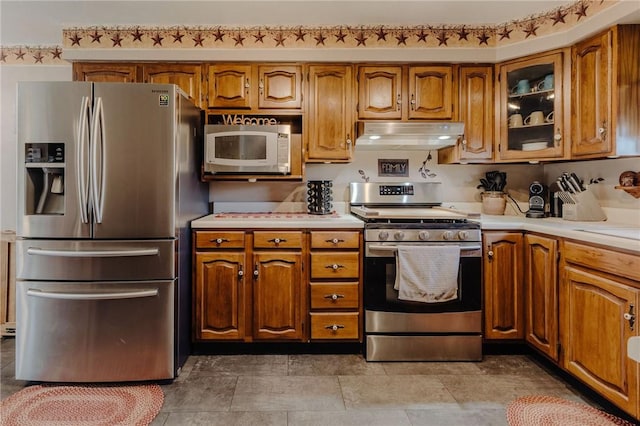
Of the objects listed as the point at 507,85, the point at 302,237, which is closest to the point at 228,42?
the point at 302,237

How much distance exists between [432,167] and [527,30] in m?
1.16

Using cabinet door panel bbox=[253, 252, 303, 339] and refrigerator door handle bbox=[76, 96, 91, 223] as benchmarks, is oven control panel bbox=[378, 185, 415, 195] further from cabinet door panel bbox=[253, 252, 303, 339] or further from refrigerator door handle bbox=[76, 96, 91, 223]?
refrigerator door handle bbox=[76, 96, 91, 223]

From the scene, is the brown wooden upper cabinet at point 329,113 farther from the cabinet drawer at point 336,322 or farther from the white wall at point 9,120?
the white wall at point 9,120

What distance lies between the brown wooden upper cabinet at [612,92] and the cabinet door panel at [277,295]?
2011 millimetres

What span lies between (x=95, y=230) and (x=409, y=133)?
2.11 m

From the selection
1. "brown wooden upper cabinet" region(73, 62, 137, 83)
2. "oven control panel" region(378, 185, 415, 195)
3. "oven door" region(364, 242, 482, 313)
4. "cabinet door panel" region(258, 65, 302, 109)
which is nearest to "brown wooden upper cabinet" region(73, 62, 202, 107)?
"brown wooden upper cabinet" region(73, 62, 137, 83)

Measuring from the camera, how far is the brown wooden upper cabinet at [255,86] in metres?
2.74

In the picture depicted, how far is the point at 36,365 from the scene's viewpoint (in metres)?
2.06

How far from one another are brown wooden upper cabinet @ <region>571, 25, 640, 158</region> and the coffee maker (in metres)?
0.53

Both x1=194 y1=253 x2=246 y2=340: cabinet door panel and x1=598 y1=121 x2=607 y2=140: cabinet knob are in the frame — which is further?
x1=194 y1=253 x2=246 y2=340: cabinet door panel

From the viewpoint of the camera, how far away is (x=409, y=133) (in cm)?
264

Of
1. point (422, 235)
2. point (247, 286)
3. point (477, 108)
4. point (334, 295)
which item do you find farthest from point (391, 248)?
point (477, 108)

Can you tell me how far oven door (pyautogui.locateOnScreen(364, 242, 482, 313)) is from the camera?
2.39 metres

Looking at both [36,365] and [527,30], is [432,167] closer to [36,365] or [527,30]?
[527,30]
